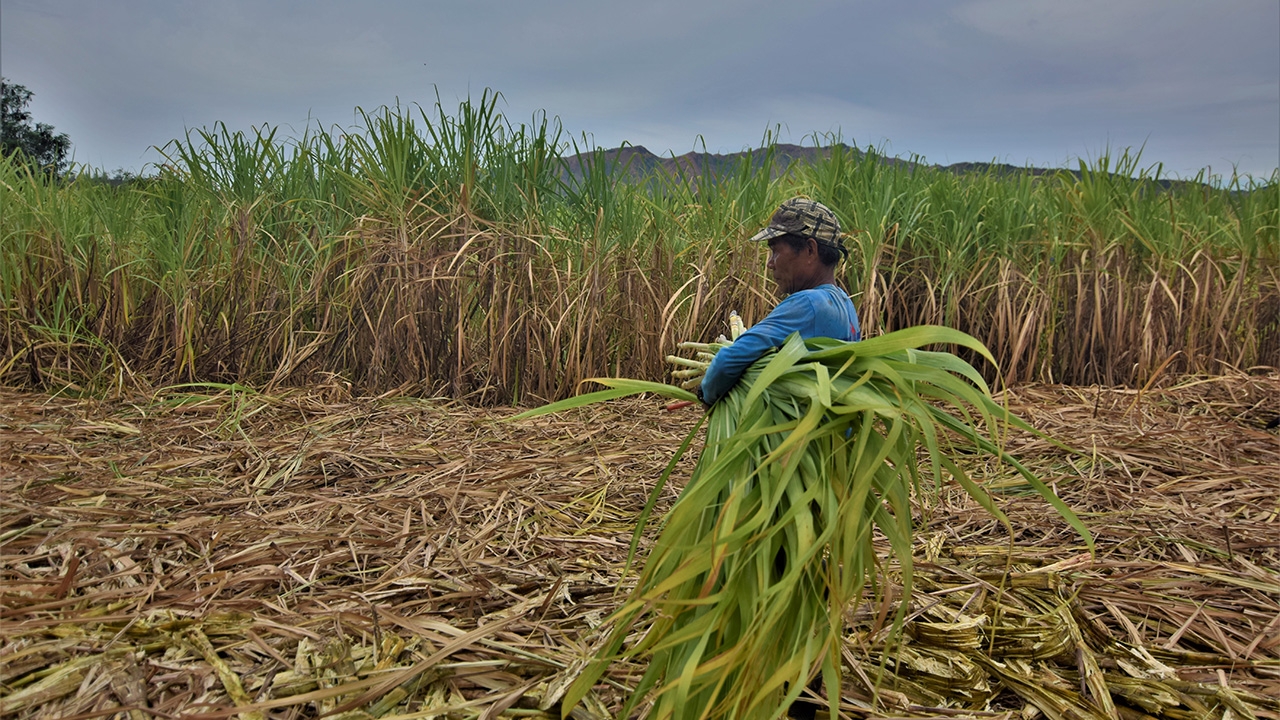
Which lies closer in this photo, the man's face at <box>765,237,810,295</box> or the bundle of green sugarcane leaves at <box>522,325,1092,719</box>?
the bundle of green sugarcane leaves at <box>522,325,1092,719</box>

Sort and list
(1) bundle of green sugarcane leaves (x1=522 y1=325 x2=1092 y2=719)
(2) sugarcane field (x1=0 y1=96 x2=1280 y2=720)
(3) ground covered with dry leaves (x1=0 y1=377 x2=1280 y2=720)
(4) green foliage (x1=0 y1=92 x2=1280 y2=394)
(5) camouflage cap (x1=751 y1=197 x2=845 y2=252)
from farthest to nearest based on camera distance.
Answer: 1. (4) green foliage (x1=0 y1=92 x2=1280 y2=394)
2. (5) camouflage cap (x1=751 y1=197 x2=845 y2=252)
3. (3) ground covered with dry leaves (x1=0 y1=377 x2=1280 y2=720)
4. (2) sugarcane field (x1=0 y1=96 x2=1280 y2=720)
5. (1) bundle of green sugarcane leaves (x1=522 y1=325 x2=1092 y2=719)

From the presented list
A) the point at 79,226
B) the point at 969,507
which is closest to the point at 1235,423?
the point at 969,507

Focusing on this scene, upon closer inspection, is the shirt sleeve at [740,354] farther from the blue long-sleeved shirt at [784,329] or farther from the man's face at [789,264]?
the man's face at [789,264]

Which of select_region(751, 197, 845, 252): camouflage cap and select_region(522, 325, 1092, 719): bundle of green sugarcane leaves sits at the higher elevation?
select_region(751, 197, 845, 252): camouflage cap

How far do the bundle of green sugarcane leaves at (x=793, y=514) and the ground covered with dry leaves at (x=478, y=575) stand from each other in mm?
124

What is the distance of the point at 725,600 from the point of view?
1196mm

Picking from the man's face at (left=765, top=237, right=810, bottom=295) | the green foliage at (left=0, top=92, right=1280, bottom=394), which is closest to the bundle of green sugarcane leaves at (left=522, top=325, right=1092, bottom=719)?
the man's face at (left=765, top=237, right=810, bottom=295)

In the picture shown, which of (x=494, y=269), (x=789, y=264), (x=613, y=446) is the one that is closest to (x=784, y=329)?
(x=789, y=264)

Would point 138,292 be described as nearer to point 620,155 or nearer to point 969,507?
point 620,155

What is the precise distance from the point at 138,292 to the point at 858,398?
4801 millimetres

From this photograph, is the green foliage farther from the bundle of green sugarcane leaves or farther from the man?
the bundle of green sugarcane leaves

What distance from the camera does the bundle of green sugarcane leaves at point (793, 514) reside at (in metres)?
1.12

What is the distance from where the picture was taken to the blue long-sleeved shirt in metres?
1.41

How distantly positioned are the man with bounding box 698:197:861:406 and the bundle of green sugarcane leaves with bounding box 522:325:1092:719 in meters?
0.10
